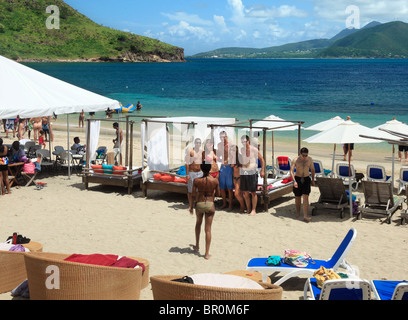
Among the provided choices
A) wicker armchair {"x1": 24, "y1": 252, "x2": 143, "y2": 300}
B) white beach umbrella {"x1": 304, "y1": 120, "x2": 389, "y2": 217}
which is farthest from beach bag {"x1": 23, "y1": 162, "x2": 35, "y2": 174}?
wicker armchair {"x1": 24, "y1": 252, "x2": 143, "y2": 300}

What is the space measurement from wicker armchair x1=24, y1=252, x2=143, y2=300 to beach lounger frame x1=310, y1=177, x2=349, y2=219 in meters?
5.92

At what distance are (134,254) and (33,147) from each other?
8.27 meters

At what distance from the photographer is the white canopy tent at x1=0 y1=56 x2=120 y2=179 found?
12.0 m

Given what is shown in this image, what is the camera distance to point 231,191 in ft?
35.2

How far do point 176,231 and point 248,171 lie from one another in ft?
7.11

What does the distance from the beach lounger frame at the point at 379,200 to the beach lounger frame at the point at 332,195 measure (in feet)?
1.32

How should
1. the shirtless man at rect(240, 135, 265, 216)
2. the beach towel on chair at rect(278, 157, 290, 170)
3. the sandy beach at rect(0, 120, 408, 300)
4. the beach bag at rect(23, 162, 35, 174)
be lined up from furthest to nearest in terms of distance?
the beach towel on chair at rect(278, 157, 290, 170) → the beach bag at rect(23, 162, 35, 174) → the shirtless man at rect(240, 135, 265, 216) → the sandy beach at rect(0, 120, 408, 300)

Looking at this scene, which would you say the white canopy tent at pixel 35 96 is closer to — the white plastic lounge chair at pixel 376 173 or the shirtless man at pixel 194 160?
the shirtless man at pixel 194 160

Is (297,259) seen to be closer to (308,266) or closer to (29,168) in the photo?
(308,266)

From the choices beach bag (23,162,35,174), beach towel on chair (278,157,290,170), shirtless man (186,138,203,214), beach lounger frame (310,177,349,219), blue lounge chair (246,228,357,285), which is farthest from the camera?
beach towel on chair (278,157,290,170)

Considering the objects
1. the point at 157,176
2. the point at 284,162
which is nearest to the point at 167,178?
the point at 157,176

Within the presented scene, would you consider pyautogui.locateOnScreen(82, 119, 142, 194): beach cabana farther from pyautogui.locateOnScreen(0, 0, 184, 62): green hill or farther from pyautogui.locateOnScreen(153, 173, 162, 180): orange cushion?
pyautogui.locateOnScreen(0, 0, 184, 62): green hill
